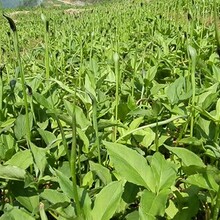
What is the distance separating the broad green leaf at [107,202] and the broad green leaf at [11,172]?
0.19 m

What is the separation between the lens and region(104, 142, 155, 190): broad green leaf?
633 millimetres

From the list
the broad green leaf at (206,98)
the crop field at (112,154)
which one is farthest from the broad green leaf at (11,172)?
the broad green leaf at (206,98)

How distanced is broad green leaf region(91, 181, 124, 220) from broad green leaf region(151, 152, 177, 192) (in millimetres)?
77

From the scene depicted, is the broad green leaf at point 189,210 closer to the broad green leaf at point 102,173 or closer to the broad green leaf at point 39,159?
the broad green leaf at point 102,173

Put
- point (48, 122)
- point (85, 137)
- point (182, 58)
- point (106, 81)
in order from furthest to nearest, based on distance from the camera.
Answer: point (182, 58) < point (106, 81) < point (48, 122) < point (85, 137)

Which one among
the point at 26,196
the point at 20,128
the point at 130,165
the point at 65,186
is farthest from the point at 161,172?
the point at 20,128

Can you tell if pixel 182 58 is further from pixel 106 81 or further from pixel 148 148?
pixel 148 148

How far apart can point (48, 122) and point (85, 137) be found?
0.26 metres

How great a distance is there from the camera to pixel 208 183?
622 millimetres

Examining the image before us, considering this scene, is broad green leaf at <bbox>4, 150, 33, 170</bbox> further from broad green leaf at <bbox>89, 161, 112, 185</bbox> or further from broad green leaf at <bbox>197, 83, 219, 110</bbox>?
broad green leaf at <bbox>197, 83, 219, 110</bbox>

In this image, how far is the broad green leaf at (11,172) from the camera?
70 centimetres

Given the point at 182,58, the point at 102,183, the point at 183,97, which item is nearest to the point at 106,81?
the point at 183,97

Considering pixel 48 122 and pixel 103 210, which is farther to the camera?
pixel 48 122

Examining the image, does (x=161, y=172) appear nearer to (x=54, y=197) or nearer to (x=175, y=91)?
(x=54, y=197)
